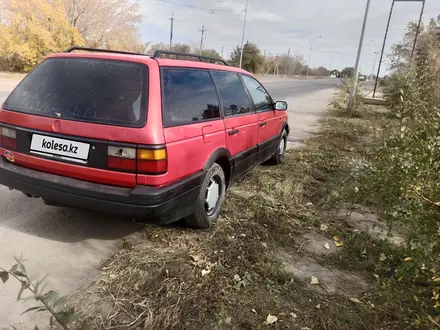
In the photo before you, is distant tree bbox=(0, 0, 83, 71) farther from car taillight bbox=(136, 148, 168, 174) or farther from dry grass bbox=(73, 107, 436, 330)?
car taillight bbox=(136, 148, 168, 174)

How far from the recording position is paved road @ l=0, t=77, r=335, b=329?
2408 mm

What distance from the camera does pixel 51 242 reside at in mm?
3074

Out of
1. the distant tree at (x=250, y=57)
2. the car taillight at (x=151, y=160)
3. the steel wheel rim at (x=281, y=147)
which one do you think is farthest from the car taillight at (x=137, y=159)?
the distant tree at (x=250, y=57)

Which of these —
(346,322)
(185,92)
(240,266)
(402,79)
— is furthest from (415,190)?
(402,79)

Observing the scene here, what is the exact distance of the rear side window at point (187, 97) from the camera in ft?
9.22

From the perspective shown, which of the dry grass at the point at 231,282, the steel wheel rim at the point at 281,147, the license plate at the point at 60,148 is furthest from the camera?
the steel wheel rim at the point at 281,147

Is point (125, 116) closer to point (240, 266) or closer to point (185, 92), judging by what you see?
point (185, 92)

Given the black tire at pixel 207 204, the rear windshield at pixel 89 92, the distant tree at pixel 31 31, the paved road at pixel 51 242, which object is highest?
the distant tree at pixel 31 31

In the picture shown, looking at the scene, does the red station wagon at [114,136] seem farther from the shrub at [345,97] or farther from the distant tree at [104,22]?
the distant tree at [104,22]

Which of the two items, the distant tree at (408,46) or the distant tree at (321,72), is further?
the distant tree at (321,72)

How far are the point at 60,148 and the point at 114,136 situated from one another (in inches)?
21.2

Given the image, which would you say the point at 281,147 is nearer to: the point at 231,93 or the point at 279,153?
the point at 279,153

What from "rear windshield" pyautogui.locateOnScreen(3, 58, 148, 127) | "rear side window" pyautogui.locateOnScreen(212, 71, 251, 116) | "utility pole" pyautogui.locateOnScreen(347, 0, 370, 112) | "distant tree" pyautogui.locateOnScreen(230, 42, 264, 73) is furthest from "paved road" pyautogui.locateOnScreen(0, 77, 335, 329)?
"distant tree" pyautogui.locateOnScreen(230, 42, 264, 73)

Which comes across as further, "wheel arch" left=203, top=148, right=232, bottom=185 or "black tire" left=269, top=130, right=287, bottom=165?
"black tire" left=269, top=130, right=287, bottom=165
